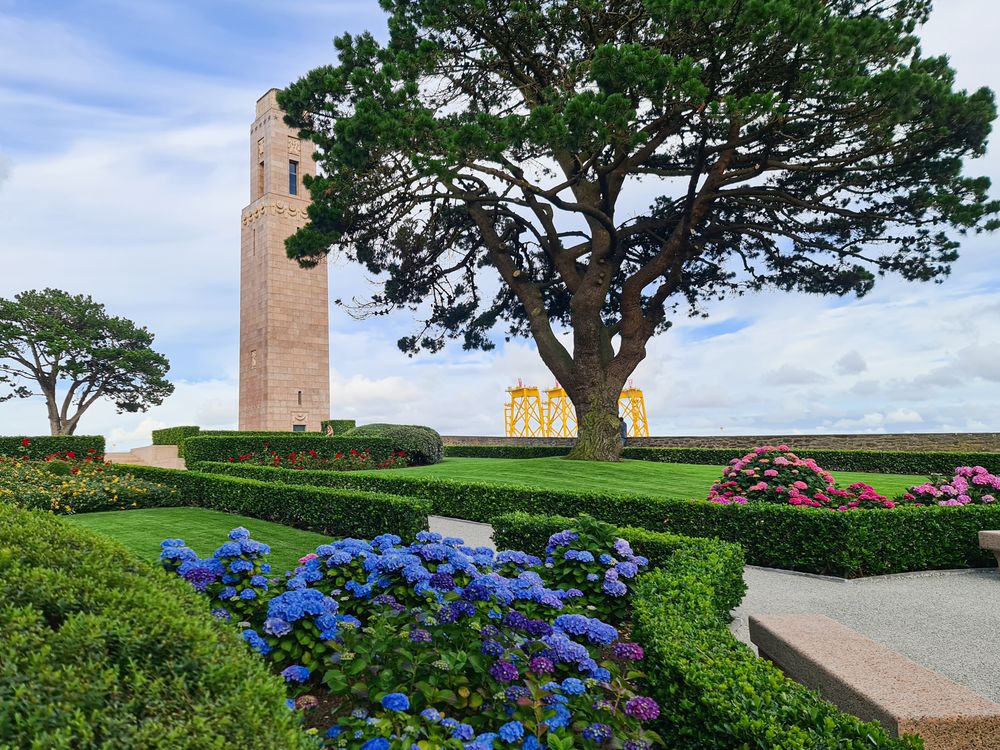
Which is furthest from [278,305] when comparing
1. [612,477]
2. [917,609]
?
[917,609]

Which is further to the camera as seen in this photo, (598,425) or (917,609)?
(598,425)

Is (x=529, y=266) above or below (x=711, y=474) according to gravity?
above

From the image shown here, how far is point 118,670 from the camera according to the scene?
77.3 inches

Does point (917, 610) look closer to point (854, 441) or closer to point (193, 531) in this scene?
point (193, 531)

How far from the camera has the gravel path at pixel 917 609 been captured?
487 centimetres

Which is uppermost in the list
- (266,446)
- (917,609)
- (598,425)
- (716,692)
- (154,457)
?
(598,425)

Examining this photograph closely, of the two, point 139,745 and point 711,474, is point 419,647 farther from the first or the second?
point 711,474

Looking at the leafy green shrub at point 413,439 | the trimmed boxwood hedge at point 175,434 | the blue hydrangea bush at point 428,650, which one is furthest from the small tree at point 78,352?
the blue hydrangea bush at point 428,650

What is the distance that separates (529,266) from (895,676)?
61.6ft

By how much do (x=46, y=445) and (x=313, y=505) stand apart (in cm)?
1418

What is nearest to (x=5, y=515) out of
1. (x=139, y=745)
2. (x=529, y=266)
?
(x=139, y=745)

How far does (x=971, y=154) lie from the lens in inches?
611

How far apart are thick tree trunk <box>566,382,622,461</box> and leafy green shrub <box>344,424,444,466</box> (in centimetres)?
474

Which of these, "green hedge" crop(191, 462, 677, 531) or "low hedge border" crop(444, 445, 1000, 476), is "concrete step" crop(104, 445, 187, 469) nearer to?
"green hedge" crop(191, 462, 677, 531)
